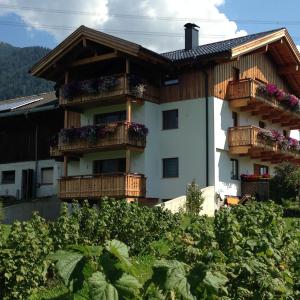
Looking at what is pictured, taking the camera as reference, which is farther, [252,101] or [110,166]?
[110,166]

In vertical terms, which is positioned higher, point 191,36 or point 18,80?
point 18,80

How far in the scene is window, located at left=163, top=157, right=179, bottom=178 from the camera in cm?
2748

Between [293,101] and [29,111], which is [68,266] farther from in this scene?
[29,111]

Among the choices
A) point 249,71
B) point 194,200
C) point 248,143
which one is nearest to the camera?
point 194,200

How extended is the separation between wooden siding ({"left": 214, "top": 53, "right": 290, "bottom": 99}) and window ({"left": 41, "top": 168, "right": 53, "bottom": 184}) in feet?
36.3

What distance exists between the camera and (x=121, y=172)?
87.9 feet

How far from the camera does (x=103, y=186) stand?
25.8 meters

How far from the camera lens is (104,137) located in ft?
87.0

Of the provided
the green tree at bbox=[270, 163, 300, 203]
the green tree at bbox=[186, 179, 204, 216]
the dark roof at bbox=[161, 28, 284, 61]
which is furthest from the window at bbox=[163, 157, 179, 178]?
the green tree at bbox=[186, 179, 204, 216]

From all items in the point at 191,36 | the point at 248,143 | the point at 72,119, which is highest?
the point at 191,36

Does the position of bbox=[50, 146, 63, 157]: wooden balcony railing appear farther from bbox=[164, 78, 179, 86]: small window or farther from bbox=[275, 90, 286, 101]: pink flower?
bbox=[275, 90, 286, 101]: pink flower

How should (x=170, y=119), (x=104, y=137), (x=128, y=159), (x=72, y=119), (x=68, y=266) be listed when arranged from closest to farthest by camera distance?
(x=68, y=266) → (x=128, y=159) → (x=104, y=137) → (x=170, y=119) → (x=72, y=119)


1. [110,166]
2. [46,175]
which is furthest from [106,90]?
[46,175]

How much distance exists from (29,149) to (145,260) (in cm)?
2481
